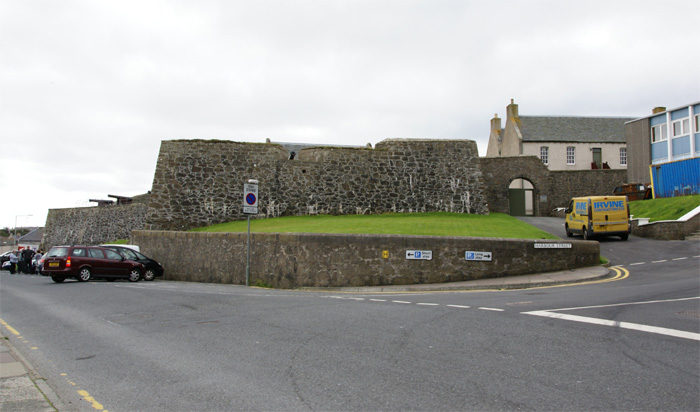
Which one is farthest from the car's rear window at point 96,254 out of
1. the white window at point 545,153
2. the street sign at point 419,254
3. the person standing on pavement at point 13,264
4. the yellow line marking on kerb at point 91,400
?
the white window at point 545,153

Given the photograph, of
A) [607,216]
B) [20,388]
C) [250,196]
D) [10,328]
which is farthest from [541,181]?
[20,388]

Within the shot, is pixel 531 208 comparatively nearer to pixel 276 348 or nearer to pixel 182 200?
pixel 182 200

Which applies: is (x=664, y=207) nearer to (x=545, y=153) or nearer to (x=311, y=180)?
(x=311, y=180)

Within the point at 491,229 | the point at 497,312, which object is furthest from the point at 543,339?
the point at 491,229

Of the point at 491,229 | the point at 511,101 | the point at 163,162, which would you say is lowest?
the point at 491,229

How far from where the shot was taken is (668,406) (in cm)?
473

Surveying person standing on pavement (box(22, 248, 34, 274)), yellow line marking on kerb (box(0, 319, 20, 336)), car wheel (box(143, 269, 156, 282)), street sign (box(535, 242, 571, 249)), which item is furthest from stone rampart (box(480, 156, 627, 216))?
yellow line marking on kerb (box(0, 319, 20, 336))

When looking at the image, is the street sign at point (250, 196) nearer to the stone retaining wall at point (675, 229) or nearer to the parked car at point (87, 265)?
the parked car at point (87, 265)

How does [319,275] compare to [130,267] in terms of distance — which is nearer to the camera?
[319,275]

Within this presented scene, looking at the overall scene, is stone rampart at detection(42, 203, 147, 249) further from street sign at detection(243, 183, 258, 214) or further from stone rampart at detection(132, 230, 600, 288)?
stone rampart at detection(132, 230, 600, 288)

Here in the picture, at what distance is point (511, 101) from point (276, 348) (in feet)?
159

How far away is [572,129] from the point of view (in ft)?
166

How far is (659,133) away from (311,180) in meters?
25.1

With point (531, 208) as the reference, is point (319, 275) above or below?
below
